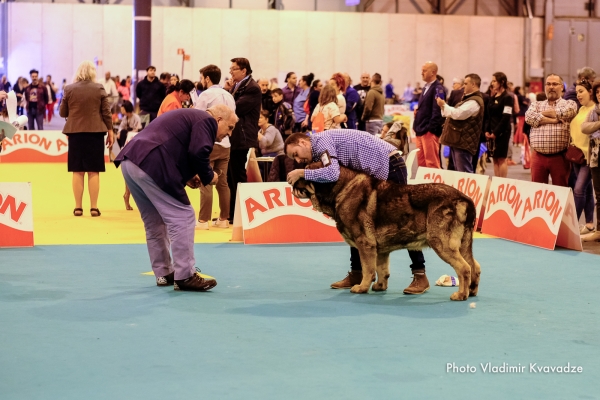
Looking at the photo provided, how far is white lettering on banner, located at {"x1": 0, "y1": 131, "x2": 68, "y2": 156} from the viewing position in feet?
63.2

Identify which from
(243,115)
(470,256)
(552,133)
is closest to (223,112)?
(470,256)

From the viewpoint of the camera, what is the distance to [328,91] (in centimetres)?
1309

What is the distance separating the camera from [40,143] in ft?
63.7

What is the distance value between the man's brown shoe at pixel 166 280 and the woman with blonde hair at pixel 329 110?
604 cm

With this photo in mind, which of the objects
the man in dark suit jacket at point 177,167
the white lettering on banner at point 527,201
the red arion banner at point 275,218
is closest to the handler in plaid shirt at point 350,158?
the man in dark suit jacket at point 177,167

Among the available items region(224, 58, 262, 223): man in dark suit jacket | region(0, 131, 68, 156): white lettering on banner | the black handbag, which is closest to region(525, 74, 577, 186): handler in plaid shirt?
the black handbag

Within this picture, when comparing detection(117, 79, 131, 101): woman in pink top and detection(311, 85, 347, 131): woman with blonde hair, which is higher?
detection(117, 79, 131, 101): woman in pink top

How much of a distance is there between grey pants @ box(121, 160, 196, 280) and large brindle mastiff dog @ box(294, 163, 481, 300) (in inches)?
35.4

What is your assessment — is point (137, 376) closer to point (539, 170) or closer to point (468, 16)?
point (539, 170)

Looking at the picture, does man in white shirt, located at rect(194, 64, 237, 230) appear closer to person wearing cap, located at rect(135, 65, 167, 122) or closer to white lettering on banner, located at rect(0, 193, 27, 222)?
white lettering on banner, located at rect(0, 193, 27, 222)

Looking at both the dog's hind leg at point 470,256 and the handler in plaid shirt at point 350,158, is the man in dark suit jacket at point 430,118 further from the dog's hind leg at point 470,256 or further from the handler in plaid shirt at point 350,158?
the dog's hind leg at point 470,256

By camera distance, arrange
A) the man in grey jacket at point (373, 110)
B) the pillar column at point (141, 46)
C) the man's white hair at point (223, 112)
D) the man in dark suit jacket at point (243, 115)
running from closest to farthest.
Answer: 1. the man's white hair at point (223, 112)
2. the man in dark suit jacket at point (243, 115)
3. the man in grey jacket at point (373, 110)
4. the pillar column at point (141, 46)

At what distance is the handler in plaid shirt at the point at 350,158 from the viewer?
6531 millimetres

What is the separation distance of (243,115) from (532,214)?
3545 millimetres
